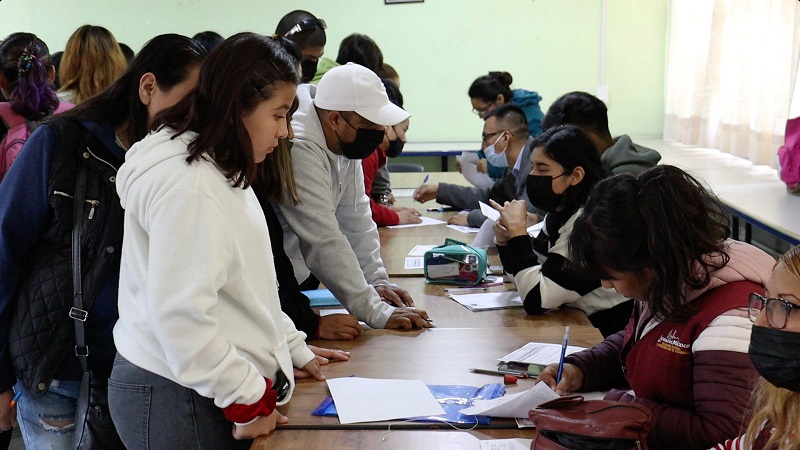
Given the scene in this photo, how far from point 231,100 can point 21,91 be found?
1813 millimetres

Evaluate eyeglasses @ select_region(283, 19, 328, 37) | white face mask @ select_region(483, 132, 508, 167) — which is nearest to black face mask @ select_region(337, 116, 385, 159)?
eyeglasses @ select_region(283, 19, 328, 37)

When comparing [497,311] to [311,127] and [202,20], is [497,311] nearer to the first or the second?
[311,127]

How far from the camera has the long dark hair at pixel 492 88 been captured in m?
5.33

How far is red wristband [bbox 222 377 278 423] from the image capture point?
1.47 m

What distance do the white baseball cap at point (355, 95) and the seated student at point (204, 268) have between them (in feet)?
2.34

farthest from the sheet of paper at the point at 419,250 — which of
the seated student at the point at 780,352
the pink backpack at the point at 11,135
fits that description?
the seated student at the point at 780,352

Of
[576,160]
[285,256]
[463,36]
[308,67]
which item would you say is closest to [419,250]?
[308,67]

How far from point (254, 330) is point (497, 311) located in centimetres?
115

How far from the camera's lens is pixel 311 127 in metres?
2.35

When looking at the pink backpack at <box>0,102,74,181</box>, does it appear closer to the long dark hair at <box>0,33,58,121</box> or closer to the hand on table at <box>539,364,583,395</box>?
the long dark hair at <box>0,33,58,121</box>

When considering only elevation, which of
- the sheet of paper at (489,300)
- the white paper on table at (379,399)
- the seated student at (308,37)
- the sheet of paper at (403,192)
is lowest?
the sheet of paper at (403,192)

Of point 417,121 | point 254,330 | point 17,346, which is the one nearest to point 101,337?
point 17,346

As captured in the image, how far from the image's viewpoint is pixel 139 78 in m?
1.83

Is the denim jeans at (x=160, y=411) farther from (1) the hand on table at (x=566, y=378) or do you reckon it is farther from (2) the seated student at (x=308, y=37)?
(2) the seated student at (x=308, y=37)
